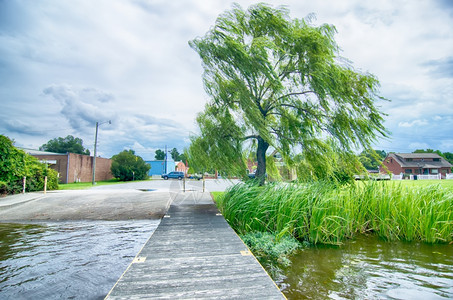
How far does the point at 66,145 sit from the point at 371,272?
8837 cm

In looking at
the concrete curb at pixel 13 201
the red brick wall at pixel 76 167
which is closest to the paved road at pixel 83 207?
the concrete curb at pixel 13 201

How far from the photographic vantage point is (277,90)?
9305mm

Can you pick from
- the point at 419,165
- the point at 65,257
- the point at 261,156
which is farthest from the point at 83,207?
the point at 419,165

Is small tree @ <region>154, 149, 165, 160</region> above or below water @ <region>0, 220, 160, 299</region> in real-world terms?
above

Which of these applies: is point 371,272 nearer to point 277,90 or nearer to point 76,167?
point 277,90

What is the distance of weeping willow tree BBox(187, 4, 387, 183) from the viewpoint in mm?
9102

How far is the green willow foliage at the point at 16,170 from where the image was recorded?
501 inches

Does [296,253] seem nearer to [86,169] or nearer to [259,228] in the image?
[259,228]

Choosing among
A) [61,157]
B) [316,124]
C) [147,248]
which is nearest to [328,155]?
[316,124]

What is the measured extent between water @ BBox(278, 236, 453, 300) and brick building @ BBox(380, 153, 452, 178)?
59.7 m

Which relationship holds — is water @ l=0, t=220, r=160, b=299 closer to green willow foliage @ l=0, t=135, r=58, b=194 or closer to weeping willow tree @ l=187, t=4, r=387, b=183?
weeping willow tree @ l=187, t=4, r=387, b=183

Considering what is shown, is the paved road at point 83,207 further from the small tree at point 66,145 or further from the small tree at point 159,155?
the small tree at point 159,155

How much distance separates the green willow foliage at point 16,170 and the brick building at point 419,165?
199 feet

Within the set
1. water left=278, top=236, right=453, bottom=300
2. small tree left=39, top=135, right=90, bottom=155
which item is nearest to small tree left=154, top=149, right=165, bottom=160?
small tree left=39, top=135, right=90, bottom=155
